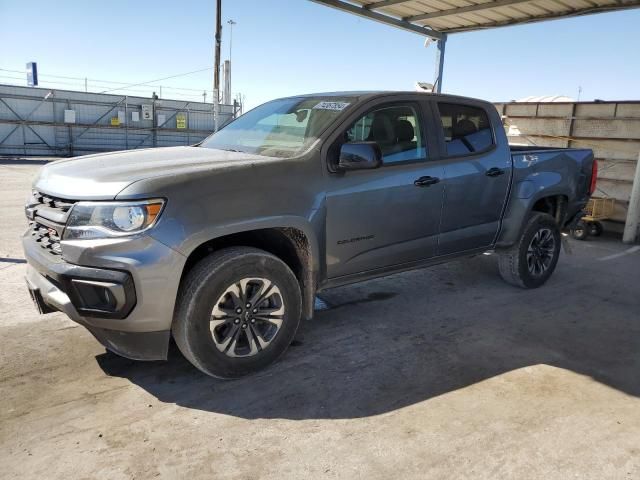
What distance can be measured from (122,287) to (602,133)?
8.74 metres

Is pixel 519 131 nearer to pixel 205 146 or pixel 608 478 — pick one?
pixel 205 146

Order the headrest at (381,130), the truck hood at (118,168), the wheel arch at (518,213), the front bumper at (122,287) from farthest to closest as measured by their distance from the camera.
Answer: the wheel arch at (518,213) → the headrest at (381,130) → the truck hood at (118,168) → the front bumper at (122,287)

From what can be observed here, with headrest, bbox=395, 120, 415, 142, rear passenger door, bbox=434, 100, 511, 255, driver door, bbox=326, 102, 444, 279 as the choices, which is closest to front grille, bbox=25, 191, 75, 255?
driver door, bbox=326, 102, 444, 279

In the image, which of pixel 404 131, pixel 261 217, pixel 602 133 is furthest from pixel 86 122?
pixel 261 217

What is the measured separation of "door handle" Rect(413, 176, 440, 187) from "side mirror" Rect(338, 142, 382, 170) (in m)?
0.54

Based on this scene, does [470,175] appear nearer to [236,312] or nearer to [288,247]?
[288,247]

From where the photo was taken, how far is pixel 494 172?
15.5 feet

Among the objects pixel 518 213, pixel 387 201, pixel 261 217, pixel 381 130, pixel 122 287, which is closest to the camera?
pixel 122 287

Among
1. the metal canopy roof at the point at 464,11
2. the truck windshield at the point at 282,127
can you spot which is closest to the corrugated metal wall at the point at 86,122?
the metal canopy roof at the point at 464,11

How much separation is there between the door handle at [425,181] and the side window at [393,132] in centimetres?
18

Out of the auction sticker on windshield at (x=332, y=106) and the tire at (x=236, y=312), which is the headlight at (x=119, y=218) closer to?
the tire at (x=236, y=312)

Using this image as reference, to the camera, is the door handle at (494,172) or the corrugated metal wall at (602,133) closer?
the door handle at (494,172)

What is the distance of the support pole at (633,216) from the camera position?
26.8ft

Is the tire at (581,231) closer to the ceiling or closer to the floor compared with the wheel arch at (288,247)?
closer to the floor
